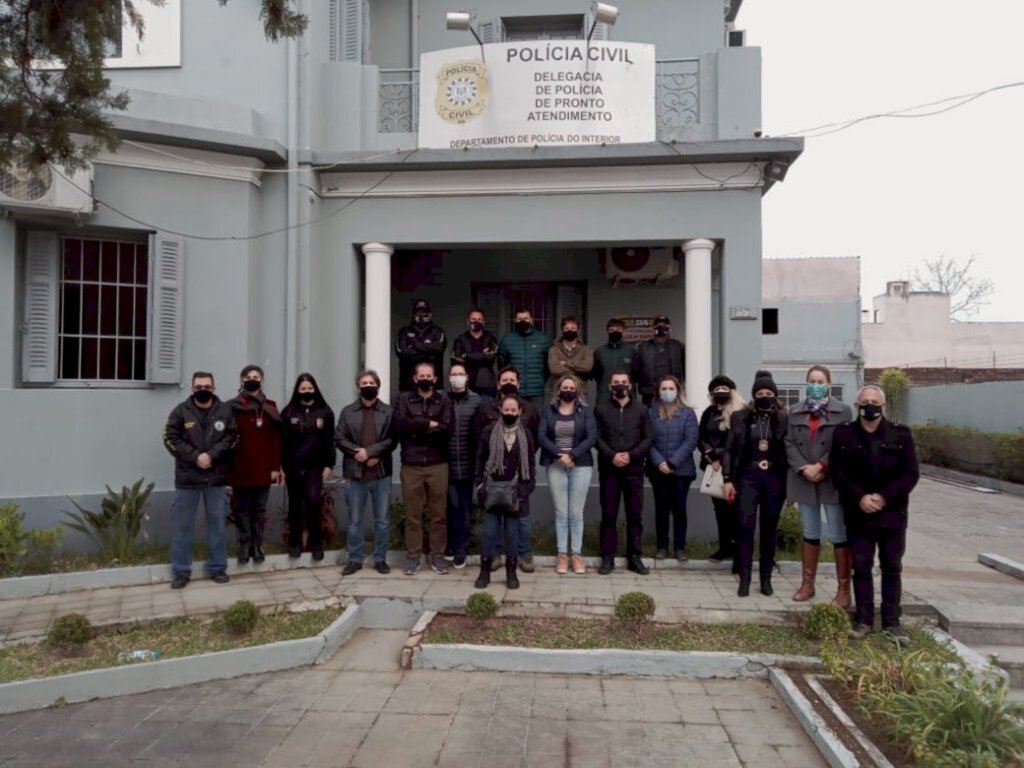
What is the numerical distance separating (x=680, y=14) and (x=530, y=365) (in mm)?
5687

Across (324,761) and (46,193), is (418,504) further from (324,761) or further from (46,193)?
(46,193)

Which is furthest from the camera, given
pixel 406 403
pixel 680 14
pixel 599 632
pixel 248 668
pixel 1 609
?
pixel 680 14

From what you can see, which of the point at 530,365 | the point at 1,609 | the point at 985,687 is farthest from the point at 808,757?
the point at 1,609

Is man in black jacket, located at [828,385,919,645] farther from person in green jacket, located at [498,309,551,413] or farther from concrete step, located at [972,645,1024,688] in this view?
person in green jacket, located at [498,309,551,413]

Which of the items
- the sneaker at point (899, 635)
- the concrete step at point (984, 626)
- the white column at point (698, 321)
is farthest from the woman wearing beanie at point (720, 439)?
the concrete step at point (984, 626)

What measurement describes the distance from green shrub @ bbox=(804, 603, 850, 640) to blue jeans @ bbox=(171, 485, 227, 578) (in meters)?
5.27

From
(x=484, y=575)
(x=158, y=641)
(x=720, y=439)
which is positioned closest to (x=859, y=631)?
(x=720, y=439)

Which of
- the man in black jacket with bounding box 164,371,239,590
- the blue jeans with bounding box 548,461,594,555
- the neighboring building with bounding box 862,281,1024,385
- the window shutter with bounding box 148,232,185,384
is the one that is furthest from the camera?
the neighboring building with bounding box 862,281,1024,385

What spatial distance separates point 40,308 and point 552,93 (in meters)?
6.08

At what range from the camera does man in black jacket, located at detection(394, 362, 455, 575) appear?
24.0 feet

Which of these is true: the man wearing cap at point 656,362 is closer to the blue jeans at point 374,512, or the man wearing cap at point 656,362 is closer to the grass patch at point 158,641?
the blue jeans at point 374,512

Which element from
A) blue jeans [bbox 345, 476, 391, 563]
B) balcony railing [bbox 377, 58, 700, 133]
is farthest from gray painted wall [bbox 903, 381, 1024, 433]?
blue jeans [bbox 345, 476, 391, 563]

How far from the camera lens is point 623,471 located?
7.41 m

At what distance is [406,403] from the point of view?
7.37 metres
